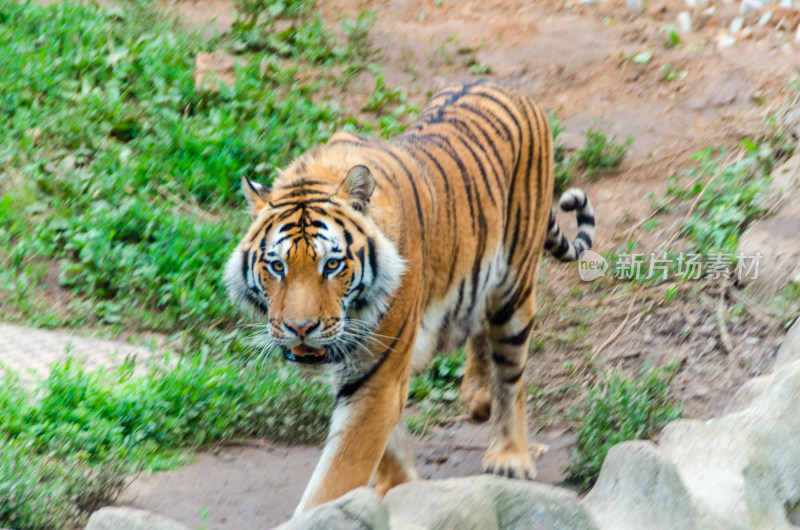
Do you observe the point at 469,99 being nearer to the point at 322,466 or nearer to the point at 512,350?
the point at 512,350

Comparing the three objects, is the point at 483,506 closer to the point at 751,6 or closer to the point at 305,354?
the point at 305,354

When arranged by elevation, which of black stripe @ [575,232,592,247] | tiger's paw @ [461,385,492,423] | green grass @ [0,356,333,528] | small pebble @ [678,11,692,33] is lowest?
tiger's paw @ [461,385,492,423]

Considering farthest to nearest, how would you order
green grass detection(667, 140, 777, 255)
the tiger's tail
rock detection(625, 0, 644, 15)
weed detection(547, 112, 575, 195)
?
rock detection(625, 0, 644, 15), weed detection(547, 112, 575, 195), green grass detection(667, 140, 777, 255), the tiger's tail

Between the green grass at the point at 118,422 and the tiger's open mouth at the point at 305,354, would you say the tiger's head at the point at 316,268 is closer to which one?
the tiger's open mouth at the point at 305,354

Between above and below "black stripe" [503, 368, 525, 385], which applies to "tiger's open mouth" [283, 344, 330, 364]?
above

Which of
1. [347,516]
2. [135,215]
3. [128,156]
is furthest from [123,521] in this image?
[128,156]

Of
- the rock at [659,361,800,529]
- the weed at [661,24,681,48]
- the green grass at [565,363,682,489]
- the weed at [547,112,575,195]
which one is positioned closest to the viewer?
the rock at [659,361,800,529]

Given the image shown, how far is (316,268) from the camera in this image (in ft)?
9.79

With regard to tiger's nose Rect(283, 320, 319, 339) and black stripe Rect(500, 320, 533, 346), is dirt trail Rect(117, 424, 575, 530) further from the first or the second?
tiger's nose Rect(283, 320, 319, 339)

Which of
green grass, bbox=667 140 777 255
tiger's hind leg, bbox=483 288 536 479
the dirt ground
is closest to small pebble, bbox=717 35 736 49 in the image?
the dirt ground

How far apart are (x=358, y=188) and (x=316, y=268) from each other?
0.32 meters

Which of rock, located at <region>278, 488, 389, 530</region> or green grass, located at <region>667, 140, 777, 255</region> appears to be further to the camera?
green grass, located at <region>667, 140, 777, 255</region>

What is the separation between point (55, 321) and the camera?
494 centimetres

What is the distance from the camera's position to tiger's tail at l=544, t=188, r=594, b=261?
15.5 ft
